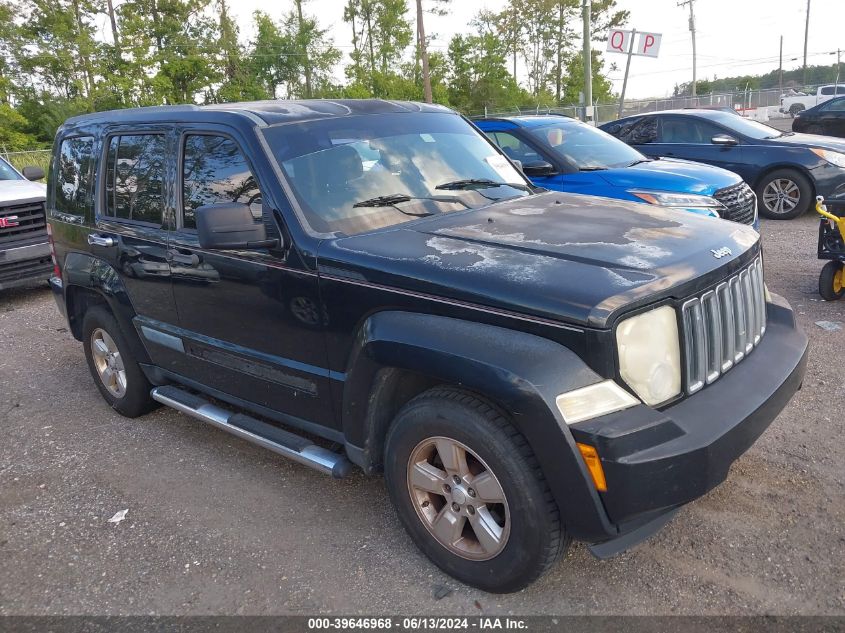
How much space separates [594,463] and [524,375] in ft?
1.21

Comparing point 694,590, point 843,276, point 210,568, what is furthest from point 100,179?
point 843,276

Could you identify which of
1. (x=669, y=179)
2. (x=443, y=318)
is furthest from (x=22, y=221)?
(x=443, y=318)

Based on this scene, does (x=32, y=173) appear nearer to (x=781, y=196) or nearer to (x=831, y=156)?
(x=781, y=196)

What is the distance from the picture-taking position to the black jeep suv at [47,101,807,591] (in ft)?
7.64

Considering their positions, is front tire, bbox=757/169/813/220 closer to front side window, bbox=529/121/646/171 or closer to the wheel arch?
the wheel arch

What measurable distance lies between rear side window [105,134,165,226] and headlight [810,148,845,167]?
922 cm

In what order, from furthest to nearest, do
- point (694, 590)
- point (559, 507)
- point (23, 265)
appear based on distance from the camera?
1. point (23, 265)
2. point (694, 590)
3. point (559, 507)

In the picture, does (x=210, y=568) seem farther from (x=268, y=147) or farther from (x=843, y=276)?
(x=843, y=276)

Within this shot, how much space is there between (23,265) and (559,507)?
→ 8086 mm

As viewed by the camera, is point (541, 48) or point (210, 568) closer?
point (210, 568)

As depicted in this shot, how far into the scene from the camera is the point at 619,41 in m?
16.1

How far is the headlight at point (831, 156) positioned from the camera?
9.54 meters

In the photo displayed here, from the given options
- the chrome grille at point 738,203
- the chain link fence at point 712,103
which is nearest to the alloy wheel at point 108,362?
the chrome grille at point 738,203

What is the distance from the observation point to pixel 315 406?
326 centimetres
